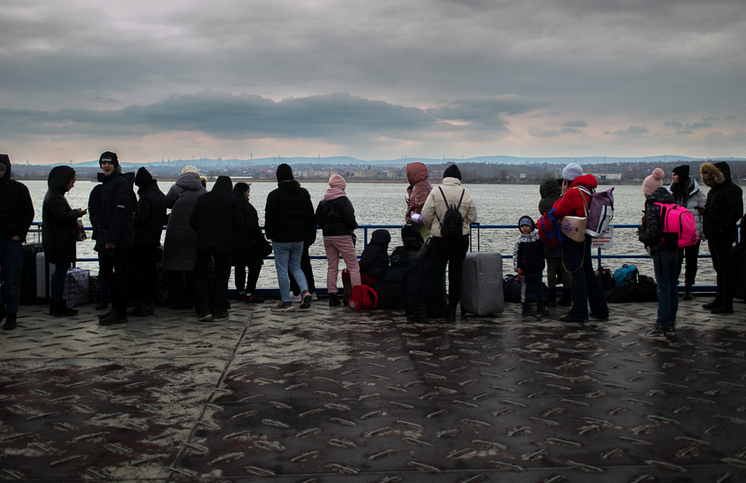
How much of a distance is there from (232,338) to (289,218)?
7.19 ft

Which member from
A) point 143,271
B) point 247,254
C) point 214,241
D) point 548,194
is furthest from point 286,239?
point 548,194

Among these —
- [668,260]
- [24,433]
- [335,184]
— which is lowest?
[24,433]

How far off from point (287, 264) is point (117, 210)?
7.82 feet

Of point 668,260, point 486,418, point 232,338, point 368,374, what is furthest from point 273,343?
point 668,260

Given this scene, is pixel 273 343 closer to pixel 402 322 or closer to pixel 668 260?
pixel 402 322

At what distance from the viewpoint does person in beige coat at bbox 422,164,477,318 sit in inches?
296

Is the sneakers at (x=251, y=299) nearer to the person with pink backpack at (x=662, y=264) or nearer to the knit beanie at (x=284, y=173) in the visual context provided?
the knit beanie at (x=284, y=173)

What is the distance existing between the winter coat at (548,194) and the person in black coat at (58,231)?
20.9 feet

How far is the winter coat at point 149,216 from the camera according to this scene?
7.77 meters

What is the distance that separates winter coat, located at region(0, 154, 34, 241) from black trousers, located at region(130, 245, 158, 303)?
131cm

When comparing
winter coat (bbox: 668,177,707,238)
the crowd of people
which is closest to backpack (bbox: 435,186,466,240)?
the crowd of people

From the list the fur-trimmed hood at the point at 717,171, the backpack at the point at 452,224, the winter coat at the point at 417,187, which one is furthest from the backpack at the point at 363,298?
the fur-trimmed hood at the point at 717,171

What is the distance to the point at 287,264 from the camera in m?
8.41

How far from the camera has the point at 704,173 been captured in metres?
8.06
